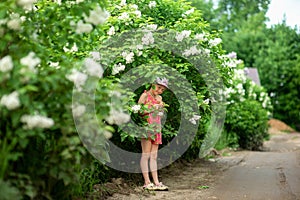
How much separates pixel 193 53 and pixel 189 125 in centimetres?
162

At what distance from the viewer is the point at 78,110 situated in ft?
11.7

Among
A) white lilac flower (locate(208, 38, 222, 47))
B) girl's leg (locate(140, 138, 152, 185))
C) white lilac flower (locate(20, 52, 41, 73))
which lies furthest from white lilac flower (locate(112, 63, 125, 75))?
white lilac flower (locate(20, 52, 41, 73))

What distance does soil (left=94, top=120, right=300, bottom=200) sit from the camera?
5965mm

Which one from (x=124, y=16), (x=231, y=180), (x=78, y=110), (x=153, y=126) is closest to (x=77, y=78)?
(x=78, y=110)

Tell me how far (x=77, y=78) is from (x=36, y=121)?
0.51m

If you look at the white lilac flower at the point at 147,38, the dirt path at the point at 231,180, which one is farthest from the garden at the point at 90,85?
the dirt path at the point at 231,180

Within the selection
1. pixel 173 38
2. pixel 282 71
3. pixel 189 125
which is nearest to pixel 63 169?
pixel 173 38

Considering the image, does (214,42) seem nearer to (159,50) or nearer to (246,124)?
(159,50)

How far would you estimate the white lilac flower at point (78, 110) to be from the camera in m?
3.55

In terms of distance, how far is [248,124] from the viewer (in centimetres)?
1509

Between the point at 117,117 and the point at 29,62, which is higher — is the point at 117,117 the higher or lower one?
the lower one

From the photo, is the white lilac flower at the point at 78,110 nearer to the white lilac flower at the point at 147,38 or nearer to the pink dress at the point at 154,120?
the pink dress at the point at 154,120

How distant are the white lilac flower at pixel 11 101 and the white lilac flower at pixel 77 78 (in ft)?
1.64

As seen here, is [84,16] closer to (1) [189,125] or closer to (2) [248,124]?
(1) [189,125]
